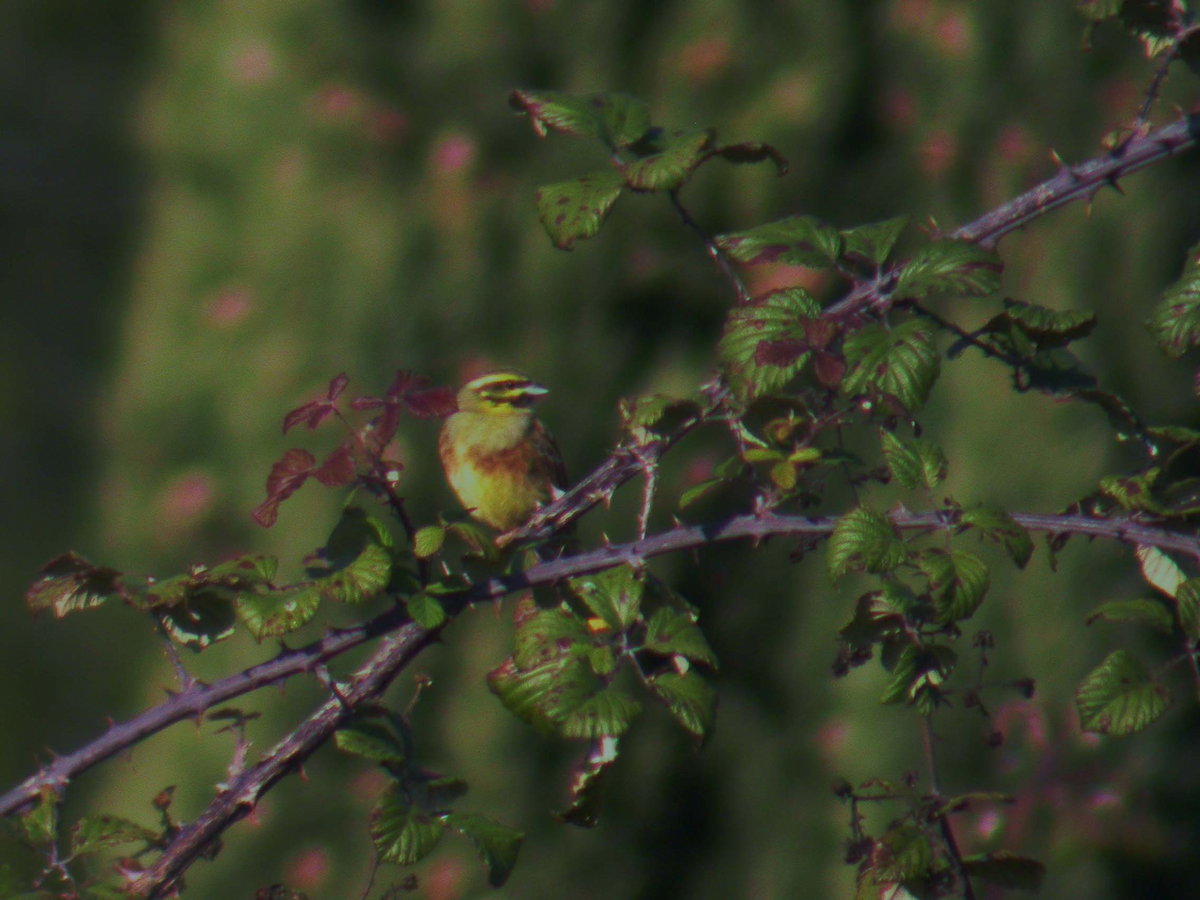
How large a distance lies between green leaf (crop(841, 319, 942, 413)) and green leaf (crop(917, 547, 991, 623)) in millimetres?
221

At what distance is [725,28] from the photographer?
409 centimetres

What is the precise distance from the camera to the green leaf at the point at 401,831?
192cm

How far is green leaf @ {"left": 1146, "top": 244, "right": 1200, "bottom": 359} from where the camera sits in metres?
2.09

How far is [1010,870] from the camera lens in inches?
84.5

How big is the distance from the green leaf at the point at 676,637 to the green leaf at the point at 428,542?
1.11ft

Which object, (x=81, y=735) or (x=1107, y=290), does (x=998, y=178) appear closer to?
(x=1107, y=290)

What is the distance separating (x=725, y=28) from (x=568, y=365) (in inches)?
44.7

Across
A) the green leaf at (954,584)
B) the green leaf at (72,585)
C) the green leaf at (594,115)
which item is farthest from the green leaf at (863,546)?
the green leaf at (72,585)

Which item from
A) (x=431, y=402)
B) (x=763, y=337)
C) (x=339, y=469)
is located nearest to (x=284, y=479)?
(x=339, y=469)

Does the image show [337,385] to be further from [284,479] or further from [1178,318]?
[1178,318]

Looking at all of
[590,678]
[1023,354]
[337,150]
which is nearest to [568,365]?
[337,150]

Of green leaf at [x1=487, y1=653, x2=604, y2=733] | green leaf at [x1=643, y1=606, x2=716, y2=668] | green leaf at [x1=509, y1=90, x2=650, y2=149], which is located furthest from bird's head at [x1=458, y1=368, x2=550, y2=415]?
green leaf at [x1=487, y1=653, x2=604, y2=733]

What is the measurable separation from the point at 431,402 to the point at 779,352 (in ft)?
1.68

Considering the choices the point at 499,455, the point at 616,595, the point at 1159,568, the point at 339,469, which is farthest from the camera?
the point at 499,455
